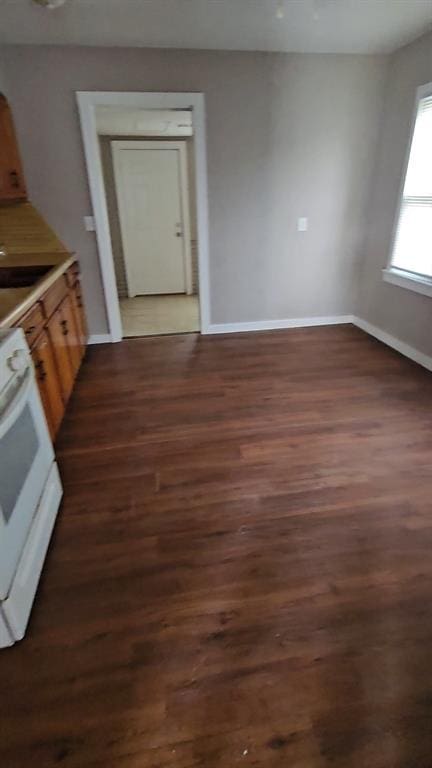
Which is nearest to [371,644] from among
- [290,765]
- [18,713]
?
[290,765]

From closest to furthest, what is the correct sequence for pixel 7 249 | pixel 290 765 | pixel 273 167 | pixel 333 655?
pixel 290 765, pixel 333 655, pixel 7 249, pixel 273 167

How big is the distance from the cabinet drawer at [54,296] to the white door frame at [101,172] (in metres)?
0.85

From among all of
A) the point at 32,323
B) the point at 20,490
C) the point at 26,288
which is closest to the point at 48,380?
the point at 32,323

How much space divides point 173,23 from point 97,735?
12.7ft

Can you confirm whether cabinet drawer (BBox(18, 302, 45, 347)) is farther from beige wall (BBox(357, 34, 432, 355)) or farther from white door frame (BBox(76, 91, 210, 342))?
beige wall (BBox(357, 34, 432, 355))

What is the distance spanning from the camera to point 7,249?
3232 millimetres

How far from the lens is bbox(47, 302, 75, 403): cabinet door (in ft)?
8.30

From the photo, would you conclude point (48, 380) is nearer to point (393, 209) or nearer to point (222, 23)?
point (222, 23)

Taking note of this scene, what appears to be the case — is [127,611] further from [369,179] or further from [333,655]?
[369,179]

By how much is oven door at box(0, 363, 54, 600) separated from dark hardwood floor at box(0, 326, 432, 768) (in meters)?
0.29

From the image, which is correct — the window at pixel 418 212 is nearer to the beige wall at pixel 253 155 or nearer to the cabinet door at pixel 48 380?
the beige wall at pixel 253 155

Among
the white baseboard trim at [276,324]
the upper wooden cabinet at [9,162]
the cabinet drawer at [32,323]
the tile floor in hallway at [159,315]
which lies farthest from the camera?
the tile floor in hallway at [159,315]

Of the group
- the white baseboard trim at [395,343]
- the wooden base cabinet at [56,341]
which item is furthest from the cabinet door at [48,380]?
the white baseboard trim at [395,343]

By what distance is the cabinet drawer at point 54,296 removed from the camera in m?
2.39
